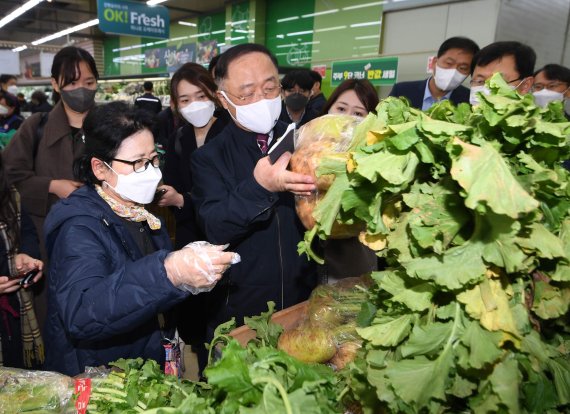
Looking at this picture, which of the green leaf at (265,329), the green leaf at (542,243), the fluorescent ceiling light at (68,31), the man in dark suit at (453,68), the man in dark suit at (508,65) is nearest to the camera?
the green leaf at (542,243)

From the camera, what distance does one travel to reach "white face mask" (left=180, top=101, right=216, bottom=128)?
310 centimetres

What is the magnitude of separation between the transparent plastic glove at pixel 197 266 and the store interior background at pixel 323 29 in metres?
6.24

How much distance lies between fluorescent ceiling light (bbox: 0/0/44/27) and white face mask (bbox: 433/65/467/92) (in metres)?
13.5

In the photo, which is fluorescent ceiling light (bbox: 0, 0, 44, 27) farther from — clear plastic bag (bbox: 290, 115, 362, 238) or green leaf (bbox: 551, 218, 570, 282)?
green leaf (bbox: 551, 218, 570, 282)

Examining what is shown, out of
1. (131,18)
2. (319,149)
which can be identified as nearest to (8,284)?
(319,149)

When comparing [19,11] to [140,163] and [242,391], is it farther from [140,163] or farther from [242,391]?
[242,391]

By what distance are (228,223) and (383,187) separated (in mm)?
855

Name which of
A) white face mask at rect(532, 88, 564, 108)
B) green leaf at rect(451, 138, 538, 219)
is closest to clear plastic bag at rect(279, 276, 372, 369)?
green leaf at rect(451, 138, 538, 219)

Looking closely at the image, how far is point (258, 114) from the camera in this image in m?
1.99

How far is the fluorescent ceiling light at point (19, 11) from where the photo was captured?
42.2ft

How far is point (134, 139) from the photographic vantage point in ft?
5.75

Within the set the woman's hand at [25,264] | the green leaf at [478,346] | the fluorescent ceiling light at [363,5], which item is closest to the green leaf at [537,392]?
the green leaf at [478,346]

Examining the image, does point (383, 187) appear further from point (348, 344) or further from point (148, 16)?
point (148, 16)

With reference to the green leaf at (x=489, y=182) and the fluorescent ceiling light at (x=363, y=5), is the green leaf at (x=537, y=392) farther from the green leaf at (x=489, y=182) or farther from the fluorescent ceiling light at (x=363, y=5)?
the fluorescent ceiling light at (x=363, y=5)
